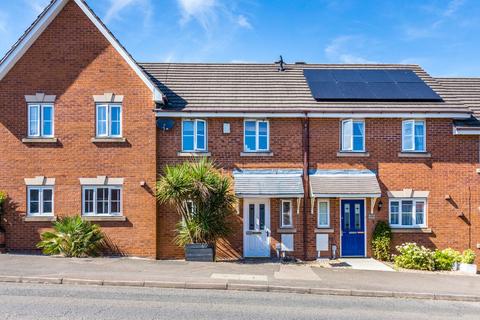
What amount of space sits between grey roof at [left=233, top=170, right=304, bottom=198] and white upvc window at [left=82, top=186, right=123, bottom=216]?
4.49 metres

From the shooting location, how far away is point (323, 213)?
1556 centimetres

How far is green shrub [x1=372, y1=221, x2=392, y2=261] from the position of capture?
49.2 ft

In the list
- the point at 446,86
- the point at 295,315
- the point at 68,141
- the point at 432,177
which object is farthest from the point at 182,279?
the point at 446,86

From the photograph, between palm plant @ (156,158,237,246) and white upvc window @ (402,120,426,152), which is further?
white upvc window @ (402,120,426,152)

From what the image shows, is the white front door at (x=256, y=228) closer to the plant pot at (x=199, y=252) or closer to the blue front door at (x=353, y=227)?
the plant pot at (x=199, y=252)

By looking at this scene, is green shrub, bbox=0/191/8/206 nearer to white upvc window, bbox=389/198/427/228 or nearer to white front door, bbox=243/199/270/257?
white front door, bbox=243/199/270/257

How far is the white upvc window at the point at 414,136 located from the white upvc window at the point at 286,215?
199 inches

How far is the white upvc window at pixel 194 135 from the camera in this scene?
15367 millimetres

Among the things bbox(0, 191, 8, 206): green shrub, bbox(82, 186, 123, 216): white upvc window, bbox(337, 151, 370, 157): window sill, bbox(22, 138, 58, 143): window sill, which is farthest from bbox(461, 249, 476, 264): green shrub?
bbox(0, 191, 8, 206): green shrub

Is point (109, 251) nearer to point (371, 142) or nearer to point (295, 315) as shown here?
point (295, 315)

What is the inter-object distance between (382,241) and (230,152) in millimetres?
6678

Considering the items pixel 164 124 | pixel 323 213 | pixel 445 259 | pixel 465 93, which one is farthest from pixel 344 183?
pixel 465 93

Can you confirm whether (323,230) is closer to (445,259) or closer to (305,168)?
(305,168)

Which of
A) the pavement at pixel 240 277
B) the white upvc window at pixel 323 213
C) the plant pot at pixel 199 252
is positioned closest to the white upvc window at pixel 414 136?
the white upvc window at pixel 323 213
